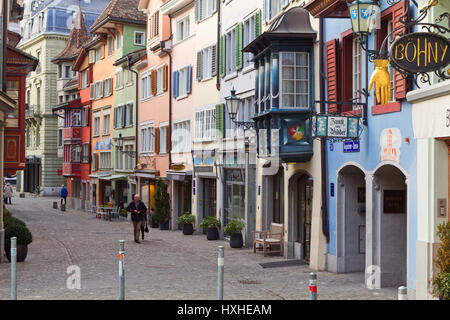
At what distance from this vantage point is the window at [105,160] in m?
46.6

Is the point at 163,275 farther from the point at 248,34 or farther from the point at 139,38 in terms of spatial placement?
the point at 139,38

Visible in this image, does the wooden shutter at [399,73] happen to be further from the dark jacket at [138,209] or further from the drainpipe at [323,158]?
the dark jacket at [138,209]

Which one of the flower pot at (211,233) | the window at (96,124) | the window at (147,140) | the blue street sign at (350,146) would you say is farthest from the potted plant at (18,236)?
the window at (96,124)

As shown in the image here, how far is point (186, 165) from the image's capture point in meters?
31.5

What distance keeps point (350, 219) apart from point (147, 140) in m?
23.1

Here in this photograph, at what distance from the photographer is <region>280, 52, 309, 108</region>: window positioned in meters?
17.7

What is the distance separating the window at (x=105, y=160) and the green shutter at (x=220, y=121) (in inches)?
804

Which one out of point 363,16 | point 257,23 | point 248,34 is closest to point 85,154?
point 248,34

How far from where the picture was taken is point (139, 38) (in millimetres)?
44344

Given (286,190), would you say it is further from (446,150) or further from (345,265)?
(446,150)

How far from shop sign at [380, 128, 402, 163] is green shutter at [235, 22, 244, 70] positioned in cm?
1130

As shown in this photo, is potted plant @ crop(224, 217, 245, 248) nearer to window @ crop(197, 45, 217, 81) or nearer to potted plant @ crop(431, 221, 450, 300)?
window @ crop(197, 45, 217, 81)

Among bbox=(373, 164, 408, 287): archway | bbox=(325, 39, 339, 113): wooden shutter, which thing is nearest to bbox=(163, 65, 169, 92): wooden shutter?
bbox=(325, 39, 339, 113): wooden shutter

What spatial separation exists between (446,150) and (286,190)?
880 centimetres
